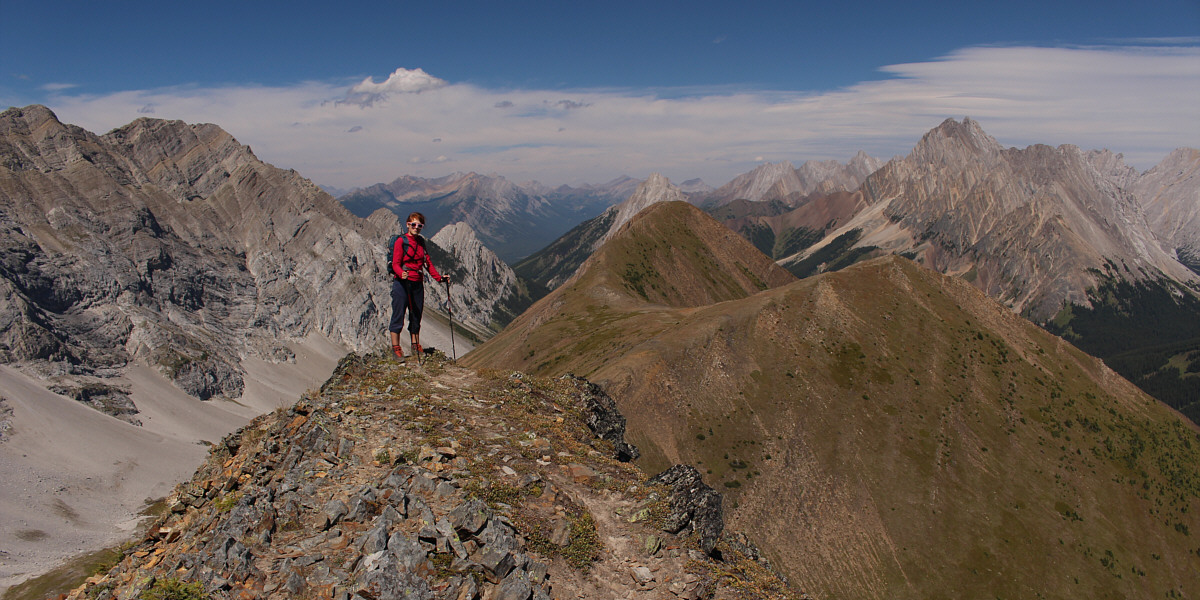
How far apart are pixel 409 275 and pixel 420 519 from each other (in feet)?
39.8

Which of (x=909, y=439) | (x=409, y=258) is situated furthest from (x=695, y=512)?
(x=909, y=439)

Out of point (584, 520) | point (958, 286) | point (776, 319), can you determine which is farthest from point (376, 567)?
point (958, 286)

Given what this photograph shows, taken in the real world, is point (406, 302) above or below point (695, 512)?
above

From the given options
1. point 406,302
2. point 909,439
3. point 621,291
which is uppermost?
point 406,302

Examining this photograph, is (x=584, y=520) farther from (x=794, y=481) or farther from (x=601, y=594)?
(x=794, y=481)

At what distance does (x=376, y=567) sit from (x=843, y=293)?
11042 centimetres

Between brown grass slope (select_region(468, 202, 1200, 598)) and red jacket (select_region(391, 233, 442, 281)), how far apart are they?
5889cm

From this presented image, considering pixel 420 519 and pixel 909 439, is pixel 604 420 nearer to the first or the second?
pixel 420 519

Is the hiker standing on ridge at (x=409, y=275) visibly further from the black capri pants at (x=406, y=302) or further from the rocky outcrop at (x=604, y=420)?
the rocky outcrop at (x=604, y=420)

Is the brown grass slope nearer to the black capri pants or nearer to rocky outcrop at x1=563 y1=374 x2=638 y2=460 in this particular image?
rocky outcrop at x1=563 y1=374 x2=638 y2=460

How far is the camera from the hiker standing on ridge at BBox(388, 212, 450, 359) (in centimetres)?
2252

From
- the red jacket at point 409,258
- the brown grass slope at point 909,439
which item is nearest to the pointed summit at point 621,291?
the brown grass slope at point 909,439

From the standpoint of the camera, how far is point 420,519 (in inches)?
543

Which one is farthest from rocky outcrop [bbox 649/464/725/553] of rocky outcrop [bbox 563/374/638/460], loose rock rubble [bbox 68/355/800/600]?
rocky outcrop [bbox 563/374/638/460]
